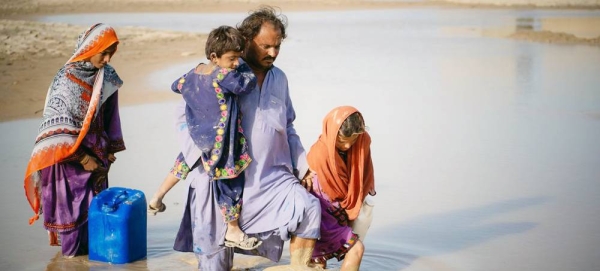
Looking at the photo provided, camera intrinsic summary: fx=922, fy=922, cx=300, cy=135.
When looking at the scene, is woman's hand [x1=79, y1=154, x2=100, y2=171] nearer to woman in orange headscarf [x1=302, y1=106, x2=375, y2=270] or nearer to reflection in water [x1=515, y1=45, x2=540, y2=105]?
woman in orange headscarf [x1=302, y1=106, x2=375, y2=270]

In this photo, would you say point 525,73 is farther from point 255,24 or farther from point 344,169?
point 255,24

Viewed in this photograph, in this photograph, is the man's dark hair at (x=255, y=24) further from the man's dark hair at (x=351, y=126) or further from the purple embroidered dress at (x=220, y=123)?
the man's dark hair at (x=351, y=126)

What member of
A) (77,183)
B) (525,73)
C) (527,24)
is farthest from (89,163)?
(527,24)

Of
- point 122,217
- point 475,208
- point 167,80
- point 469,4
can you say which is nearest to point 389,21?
point 469,4

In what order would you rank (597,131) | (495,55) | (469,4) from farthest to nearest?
(469,4) → (495,55) → (597,131)

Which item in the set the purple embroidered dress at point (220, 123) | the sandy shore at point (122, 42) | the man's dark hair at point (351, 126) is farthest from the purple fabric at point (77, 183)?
the sandy shore at point (122, 42)

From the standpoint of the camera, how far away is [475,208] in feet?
22.8

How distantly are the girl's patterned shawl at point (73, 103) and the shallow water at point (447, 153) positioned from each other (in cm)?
71

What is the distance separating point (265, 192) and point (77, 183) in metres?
1.30

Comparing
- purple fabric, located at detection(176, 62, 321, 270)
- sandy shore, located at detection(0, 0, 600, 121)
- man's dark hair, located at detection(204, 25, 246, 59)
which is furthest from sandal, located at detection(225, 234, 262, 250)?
sandy shore, located at detection(0, 0, 600, 121)

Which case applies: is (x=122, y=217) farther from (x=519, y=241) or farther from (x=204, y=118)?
(x=519, y=241)

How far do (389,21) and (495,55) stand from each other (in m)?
7.56

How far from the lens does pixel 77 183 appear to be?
540 centimetres

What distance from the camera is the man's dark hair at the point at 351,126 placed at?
15.6 feet
